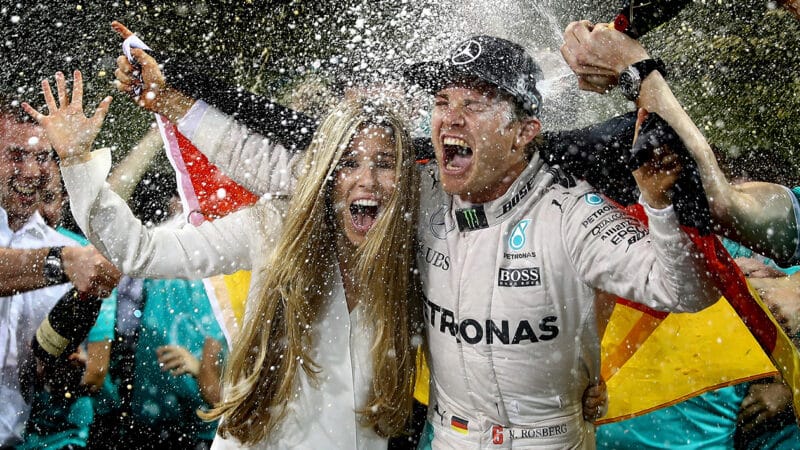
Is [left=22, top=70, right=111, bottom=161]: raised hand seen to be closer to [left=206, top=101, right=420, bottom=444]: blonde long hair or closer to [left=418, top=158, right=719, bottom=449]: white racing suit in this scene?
[left=206, top=101, right=420, bottom=444]: blonde long hair

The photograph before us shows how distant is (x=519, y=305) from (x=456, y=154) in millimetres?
562

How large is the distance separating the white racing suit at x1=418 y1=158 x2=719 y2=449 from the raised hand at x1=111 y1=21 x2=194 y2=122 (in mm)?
1120

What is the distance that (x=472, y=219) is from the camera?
2.43 m

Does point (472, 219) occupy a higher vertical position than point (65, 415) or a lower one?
higher

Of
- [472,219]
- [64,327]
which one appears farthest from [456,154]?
[64,327]

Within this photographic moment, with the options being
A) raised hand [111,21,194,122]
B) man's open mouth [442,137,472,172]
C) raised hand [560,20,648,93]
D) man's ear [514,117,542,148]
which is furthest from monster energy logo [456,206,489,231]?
raised hand [111,21,194,122]

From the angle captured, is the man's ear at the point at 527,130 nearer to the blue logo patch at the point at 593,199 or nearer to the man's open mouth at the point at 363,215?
the blue logo patch at the point at 593,199

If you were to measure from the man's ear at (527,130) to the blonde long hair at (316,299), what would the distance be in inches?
15.0

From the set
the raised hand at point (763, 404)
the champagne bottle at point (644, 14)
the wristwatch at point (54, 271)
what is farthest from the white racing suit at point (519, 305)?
the wristwatch at point (54, 271)

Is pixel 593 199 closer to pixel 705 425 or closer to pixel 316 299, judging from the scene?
pixel 316 299

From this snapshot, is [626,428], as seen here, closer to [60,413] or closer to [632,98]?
[632,98]

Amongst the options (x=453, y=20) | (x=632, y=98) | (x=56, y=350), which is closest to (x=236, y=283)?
(x=56, y=350)

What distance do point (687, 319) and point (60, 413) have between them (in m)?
3.03

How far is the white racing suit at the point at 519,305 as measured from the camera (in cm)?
230
